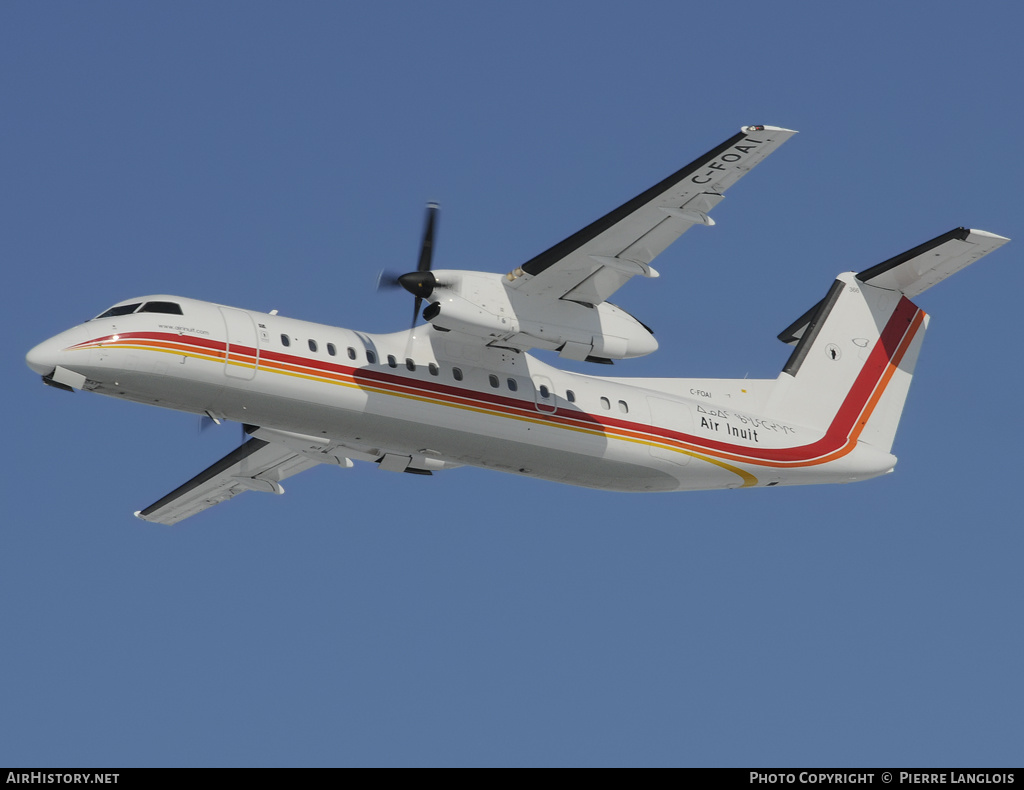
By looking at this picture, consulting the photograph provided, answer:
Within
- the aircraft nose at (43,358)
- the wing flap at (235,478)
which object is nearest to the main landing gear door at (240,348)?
the aircraft nose at (43,358)

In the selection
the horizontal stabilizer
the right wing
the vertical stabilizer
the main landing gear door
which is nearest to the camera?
the main landing gear door

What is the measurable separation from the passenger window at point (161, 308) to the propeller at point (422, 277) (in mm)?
2575

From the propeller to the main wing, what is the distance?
1.13 m

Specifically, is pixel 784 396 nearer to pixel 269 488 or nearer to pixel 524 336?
pixel 524 336

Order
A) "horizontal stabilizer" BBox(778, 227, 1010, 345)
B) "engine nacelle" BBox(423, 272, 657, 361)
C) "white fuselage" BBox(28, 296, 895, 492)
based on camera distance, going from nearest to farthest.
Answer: "white fuselage" BBox(28, 296, 895, 492) → "engine nacelle" BBox(423, 272, 657, 361) → "horizontal stabilizer" BBox(778, 227, 1010, 345)

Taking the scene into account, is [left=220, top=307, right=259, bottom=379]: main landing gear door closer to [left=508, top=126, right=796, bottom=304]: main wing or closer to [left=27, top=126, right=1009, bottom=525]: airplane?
[left=27, top=126, right=1009, bottom=525]: airplane

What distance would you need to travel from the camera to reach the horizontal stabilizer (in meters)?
18.2

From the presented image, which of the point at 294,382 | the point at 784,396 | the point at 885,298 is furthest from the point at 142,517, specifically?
the point at 885,298

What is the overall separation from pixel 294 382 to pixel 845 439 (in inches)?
345

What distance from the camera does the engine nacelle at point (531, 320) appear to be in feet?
54.3

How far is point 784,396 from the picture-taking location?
66.5 feet
